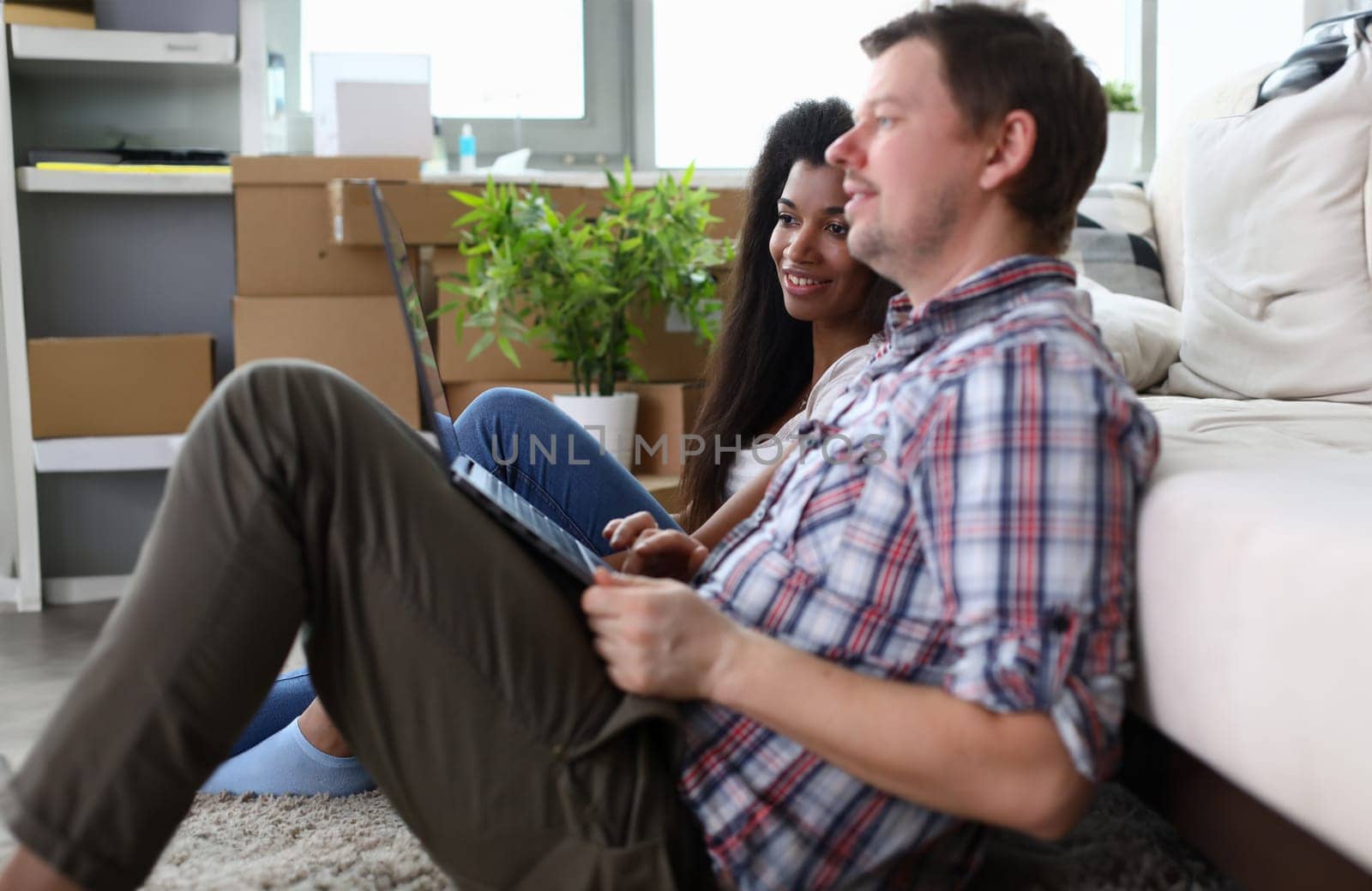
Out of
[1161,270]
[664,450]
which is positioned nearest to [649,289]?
[664,450]

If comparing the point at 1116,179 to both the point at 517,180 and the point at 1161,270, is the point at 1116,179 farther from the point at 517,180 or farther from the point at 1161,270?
the point at 517,180

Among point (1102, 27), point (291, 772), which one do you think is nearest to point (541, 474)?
point (291, 772)

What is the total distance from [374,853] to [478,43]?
7.64 ft

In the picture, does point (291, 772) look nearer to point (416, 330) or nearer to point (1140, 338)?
point (416, 330)

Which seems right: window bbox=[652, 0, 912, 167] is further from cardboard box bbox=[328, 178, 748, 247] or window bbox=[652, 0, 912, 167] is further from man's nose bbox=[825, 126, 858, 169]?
man's nose bbox=[825, 126, 858, 169]

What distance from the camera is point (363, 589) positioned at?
847 millimetres

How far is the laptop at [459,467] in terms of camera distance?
0.89 meters

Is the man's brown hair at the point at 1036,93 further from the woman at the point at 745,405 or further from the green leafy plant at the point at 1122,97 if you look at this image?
the green leafy plant at the point at 1122,97

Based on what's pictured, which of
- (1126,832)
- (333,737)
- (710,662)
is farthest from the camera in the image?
(333,737)

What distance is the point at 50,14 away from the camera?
251 centimetres

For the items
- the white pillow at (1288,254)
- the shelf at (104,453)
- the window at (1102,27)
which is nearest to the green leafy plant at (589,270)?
the shelf at (104,453)

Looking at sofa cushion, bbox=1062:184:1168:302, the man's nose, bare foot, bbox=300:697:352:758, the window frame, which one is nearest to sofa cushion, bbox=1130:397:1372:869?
the man's nose

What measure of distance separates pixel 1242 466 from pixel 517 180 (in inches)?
79.9

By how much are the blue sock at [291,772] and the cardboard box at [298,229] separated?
1.40 metres
